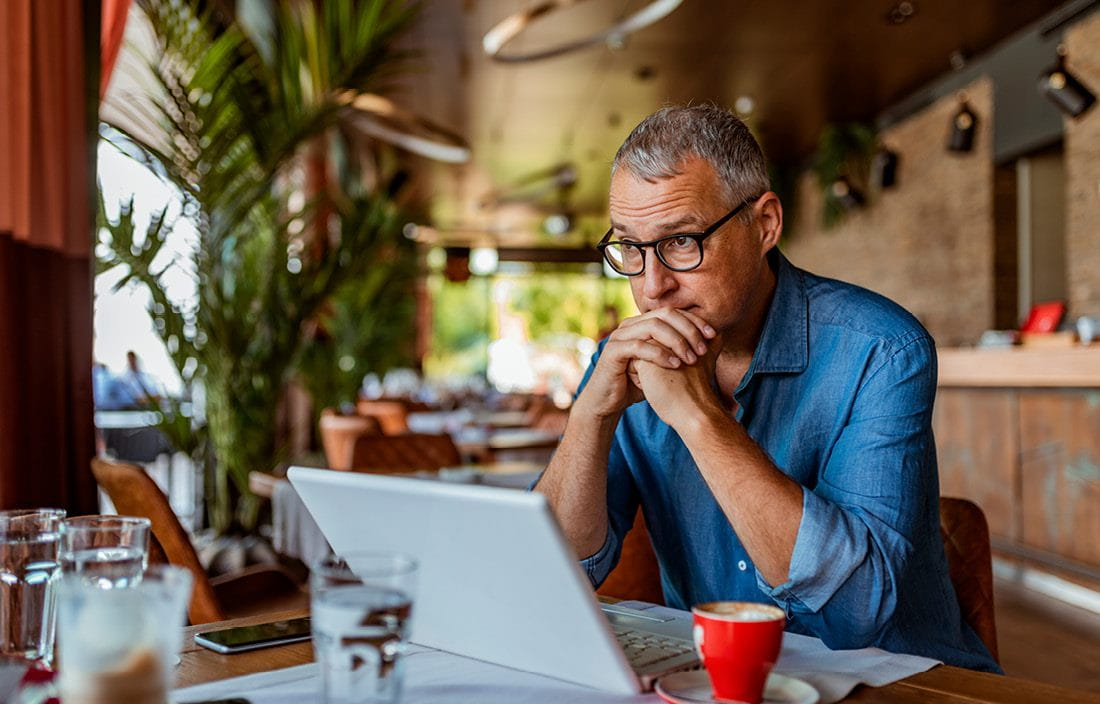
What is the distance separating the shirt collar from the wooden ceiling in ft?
13.5

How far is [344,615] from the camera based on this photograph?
2.49ft

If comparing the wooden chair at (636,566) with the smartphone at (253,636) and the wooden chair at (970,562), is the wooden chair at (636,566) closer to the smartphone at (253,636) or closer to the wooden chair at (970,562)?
the wooden chair at (970,562)

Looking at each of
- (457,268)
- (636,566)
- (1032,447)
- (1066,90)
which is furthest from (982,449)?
(457,268)

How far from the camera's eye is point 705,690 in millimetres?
940

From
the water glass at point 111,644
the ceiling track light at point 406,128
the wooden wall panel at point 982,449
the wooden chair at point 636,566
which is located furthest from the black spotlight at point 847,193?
the water glass at point 111,644

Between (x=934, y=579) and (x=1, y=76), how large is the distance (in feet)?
7.33

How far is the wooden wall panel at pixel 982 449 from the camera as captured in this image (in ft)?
17.9

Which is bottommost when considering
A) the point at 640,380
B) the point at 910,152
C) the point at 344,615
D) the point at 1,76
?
the point at 344,615

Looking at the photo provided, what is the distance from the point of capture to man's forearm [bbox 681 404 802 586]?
125cm

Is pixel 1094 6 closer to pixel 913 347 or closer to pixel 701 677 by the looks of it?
pixel 913 347

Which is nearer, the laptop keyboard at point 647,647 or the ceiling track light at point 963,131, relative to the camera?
the laptop keyboard at point 647,647

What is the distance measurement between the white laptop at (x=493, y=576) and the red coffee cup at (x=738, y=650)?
80mm

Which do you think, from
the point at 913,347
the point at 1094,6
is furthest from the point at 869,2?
the point at 913,347

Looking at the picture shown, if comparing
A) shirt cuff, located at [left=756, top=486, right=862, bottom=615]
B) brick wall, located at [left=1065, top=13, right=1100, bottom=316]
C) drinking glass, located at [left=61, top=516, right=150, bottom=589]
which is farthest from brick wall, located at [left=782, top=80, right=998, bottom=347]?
drinking glass, located at [left=61, top=516, right=150, bottom=589]
